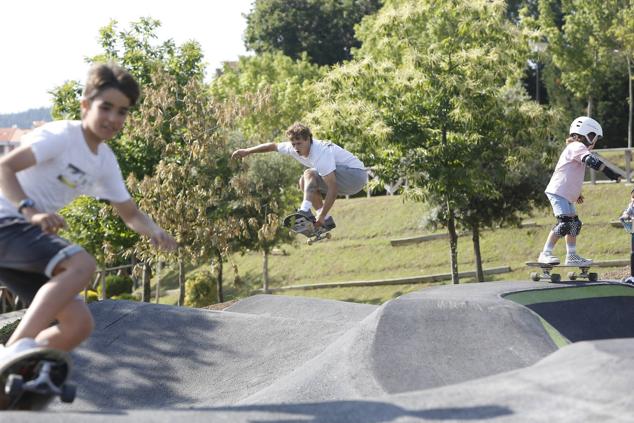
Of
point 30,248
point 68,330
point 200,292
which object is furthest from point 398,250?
point 30,248

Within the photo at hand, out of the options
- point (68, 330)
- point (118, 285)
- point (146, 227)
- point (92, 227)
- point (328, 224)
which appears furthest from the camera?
point (118, 285)

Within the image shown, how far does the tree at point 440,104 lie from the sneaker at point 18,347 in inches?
569

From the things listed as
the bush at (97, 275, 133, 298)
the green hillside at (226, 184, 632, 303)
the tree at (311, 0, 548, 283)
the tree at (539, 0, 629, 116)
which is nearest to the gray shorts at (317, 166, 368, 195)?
the tree at (311, 0, 548, 283)

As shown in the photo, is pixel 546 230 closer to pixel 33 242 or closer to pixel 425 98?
pixel 425 98

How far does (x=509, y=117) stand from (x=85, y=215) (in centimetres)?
1191

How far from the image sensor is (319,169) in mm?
10141

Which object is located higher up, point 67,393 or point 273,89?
point 273,89

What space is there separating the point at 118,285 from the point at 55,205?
89.1ft

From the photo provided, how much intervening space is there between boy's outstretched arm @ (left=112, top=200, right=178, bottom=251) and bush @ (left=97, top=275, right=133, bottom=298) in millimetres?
26285

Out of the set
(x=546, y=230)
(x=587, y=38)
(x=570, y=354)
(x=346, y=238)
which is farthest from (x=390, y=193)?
(x=570, y=354)

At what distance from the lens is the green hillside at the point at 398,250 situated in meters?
24.2

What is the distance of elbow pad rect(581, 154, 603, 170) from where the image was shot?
948 centimetres

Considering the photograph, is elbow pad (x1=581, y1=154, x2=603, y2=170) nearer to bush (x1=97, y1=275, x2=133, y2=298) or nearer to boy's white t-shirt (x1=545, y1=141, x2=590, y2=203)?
boy's white t-shirt (x1=545, y1=141, x2=590, y2=203)

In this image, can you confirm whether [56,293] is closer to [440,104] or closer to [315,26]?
[440,104]
